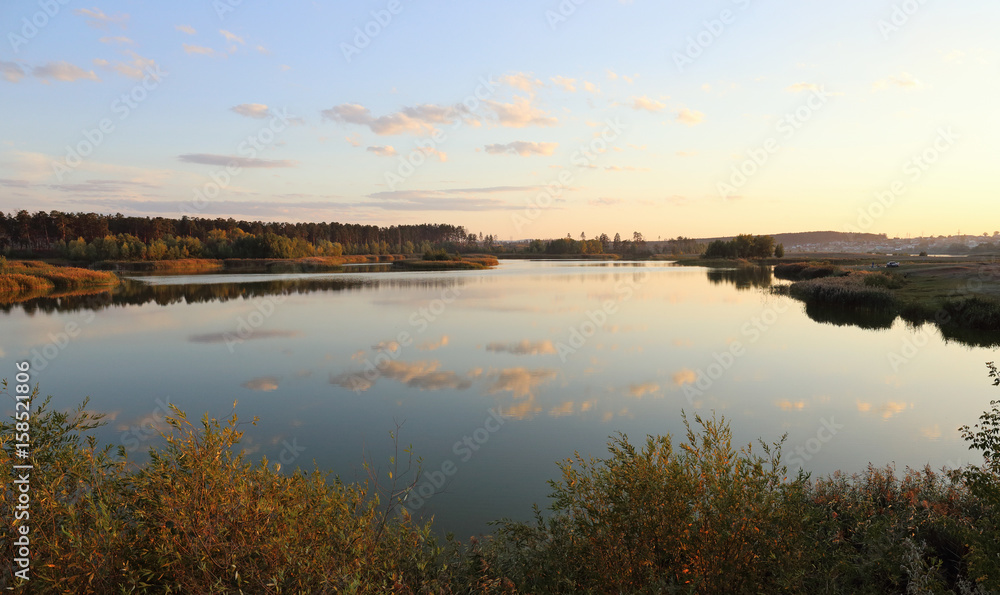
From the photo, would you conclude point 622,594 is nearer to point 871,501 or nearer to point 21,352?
point 871,501

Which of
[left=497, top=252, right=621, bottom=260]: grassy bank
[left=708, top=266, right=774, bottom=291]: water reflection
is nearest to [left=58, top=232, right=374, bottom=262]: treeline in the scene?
[left=497, top=252, right=621, bottom=260]: grassy bank

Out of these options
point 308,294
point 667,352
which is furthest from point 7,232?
point 667,352

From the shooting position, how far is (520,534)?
20.9 ft

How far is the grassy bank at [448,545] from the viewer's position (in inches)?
175

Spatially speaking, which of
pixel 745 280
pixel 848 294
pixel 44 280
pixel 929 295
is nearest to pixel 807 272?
pixel 745 280

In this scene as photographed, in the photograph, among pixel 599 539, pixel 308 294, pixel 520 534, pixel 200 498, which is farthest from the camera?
pixel 308 294

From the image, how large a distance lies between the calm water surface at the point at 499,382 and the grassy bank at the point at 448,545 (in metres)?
2.58

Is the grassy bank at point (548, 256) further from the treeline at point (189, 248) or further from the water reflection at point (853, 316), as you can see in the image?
the water reflection at point (853, 316)

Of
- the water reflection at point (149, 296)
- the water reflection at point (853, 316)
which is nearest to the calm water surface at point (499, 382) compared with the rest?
the water reflection at point (853, 316)

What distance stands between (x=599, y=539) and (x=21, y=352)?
2578cm

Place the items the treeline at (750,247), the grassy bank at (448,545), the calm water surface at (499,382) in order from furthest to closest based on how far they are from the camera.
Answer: the treeline at (750,247) < the calm water surface at (499,382) < the grassy bank at (448,545)

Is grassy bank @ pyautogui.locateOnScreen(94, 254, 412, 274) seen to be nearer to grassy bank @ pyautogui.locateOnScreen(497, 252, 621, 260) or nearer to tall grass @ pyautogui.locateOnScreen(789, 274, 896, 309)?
grassy bank @ pyautogui.locateOnScreen(497, 252, 621, 260)

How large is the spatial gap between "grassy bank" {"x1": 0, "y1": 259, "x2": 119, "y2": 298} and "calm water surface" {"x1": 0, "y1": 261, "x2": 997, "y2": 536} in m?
20.8

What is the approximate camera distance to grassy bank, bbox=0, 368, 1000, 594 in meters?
4.45
